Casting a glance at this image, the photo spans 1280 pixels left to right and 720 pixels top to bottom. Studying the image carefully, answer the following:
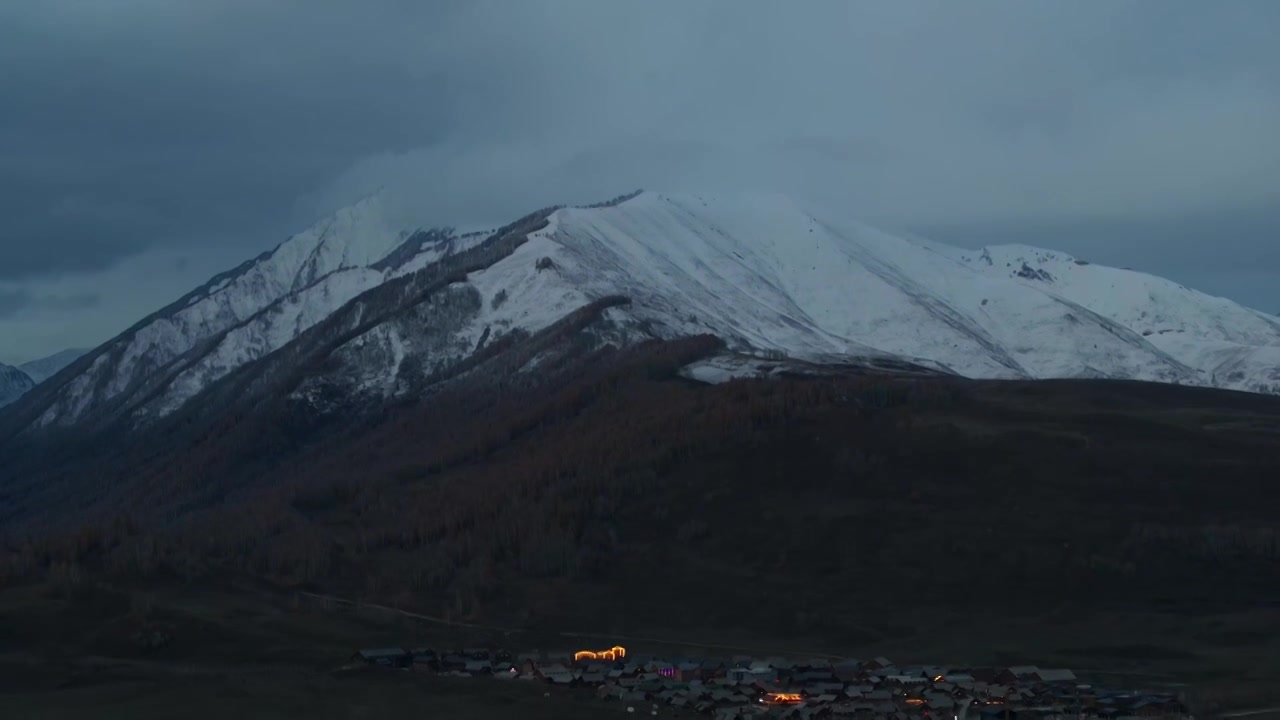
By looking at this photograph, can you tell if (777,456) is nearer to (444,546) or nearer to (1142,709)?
(444,546)

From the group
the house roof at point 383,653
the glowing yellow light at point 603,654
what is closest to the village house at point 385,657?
the house roof at point 383,653

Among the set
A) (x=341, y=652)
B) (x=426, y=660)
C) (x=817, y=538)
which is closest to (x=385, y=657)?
(x=426, y=660)

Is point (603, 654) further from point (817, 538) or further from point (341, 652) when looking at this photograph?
point (817, 538)

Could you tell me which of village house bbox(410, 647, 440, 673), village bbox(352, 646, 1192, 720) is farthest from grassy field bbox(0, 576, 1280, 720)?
village bbox(352, 646, 1192, 720)

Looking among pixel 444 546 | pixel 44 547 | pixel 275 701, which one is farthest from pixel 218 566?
pixel 275 701

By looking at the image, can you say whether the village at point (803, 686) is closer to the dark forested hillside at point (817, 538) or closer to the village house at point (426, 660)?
the village house at point (426, 660)
